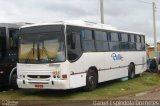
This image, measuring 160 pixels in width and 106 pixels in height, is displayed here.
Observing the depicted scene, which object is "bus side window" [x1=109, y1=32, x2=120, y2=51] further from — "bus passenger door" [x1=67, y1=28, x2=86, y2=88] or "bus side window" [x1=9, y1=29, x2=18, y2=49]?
"bus side window" [x1=9, y1=29, x2=18, y2=49]

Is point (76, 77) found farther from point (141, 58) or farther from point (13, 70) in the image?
point (141, 58)

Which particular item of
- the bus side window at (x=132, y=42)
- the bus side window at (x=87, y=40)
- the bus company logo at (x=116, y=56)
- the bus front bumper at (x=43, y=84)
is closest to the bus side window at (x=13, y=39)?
the bus front bumper at (x=43, y=84)

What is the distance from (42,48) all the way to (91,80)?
10.2ft

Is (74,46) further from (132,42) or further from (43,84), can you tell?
(132,42)

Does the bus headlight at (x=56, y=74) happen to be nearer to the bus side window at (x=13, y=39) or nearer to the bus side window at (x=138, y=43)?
the bus side window at (x=13, y=39)

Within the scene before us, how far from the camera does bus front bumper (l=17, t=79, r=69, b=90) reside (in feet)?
57.0

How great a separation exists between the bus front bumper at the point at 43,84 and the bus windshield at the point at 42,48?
33.6 inches

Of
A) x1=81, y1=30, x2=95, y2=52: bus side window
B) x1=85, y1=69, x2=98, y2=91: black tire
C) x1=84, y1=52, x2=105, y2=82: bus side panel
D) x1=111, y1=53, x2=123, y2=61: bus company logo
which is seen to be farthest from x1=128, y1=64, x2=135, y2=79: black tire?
x1=81, y1=30, x2=95, y2=52: bus side window

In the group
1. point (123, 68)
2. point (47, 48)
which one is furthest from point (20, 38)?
point (123, 68)

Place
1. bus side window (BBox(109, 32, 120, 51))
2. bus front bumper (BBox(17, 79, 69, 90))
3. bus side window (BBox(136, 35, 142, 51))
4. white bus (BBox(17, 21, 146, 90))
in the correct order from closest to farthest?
1. bus front bumper (BBox(17, 79, 69, 90))
2. white bus (BBox(17, 21, 146, 90))
3. bus side window (BBox(109, 32, 120, 51))
4. bus side window (BBox(136, 35, 142, 51))

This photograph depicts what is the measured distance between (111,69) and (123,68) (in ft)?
7.20

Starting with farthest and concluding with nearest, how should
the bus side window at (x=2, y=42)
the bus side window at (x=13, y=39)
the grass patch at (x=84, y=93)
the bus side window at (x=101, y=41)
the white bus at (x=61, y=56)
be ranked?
the bus side window at (x=101, y=41) → the bus side window at (x=13, y=39) → the bus side window at (x=2, y=42) → the grass patch at (x=84, y=93) → the white bus at (x=61, y=56)

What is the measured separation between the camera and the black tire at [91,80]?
765 inches

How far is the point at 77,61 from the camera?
18.5 meters
